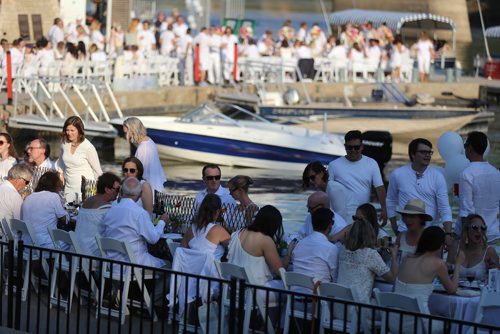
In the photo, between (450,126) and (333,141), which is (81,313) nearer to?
(333,141)

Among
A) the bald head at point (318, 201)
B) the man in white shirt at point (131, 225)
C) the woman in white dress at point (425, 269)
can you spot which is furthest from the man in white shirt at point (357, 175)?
the woman in white dress at point (425, 269)

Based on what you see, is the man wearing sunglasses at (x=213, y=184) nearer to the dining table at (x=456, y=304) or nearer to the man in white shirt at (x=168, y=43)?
the dining table at (x=456, y=304)

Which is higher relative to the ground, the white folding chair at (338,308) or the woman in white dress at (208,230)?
the woman in white dress at (208,230)

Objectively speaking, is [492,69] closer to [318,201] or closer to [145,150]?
[145,150]

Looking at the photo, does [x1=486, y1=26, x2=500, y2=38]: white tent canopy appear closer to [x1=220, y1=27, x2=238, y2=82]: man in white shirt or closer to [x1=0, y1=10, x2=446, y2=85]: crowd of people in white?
[x1=0, y1=10, x2=446, y2=85]: crowd of people in white

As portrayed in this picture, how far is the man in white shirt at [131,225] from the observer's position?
11.2 meters

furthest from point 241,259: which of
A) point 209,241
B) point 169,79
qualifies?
point 169,79

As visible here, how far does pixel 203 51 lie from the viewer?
3578 cm

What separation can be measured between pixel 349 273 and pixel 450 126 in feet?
72.9

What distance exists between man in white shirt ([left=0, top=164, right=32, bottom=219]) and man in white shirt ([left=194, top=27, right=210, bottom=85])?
76.6ft

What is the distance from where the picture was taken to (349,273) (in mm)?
10023

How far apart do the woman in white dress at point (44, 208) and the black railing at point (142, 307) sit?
9.3 inches

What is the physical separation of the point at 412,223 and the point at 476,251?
1.90 ft

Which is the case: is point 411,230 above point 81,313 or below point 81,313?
above
